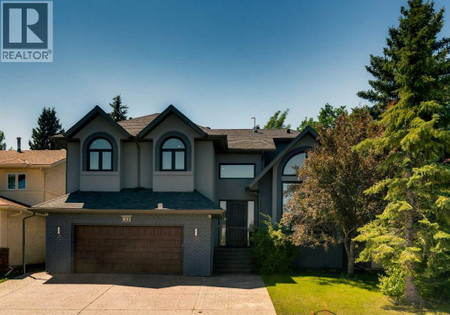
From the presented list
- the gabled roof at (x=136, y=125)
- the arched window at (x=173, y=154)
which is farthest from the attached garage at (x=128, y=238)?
the gabled roof at (x=136, y=125)

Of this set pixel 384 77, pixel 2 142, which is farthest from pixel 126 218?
pixel 2 142

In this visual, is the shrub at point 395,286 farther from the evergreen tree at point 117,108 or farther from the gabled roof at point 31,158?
the evergreen tree at point 117,108

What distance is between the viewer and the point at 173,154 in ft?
50.1

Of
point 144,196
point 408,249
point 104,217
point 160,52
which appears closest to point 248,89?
point 160,52

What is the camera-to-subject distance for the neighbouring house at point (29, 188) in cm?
1627

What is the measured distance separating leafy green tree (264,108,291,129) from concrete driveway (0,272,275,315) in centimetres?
3434

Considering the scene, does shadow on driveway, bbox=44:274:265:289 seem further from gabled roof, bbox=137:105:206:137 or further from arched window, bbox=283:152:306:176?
gabled roof, bbox=137:105:206:137

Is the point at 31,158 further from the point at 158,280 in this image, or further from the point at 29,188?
the point at 158,280

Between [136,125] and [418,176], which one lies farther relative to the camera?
[136,125]

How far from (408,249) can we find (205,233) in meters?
7.32

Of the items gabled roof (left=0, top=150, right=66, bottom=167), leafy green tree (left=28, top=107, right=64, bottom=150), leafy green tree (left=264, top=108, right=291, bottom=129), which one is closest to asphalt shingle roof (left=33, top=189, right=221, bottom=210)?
gabled roof (left=0, top=150, right=66, bottom=167)

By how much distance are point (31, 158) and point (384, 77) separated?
24217mm

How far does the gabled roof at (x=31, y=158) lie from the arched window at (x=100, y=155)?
15.2 ft

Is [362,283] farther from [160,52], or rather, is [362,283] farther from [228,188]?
[160,52]
